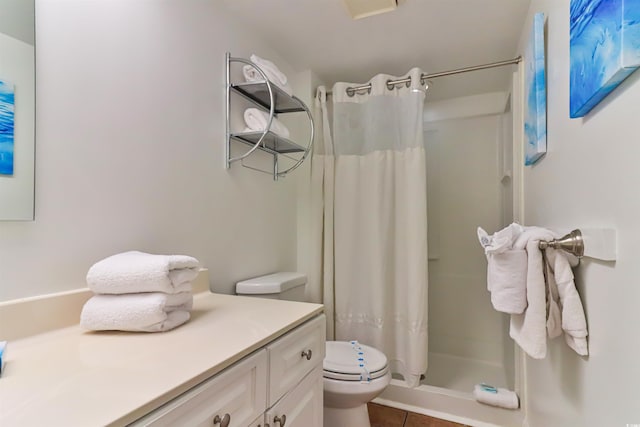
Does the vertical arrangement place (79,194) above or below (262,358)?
above

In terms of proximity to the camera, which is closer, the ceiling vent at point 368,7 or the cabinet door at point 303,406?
the cabinet door at point 303,406

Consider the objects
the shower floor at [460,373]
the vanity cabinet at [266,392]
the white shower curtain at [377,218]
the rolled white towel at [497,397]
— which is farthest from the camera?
the shower floor at [460,373]

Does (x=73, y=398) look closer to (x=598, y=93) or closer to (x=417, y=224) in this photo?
(x=598, y=93)

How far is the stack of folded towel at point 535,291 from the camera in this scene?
2.57 feet

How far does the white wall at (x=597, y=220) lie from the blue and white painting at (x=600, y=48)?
3cm

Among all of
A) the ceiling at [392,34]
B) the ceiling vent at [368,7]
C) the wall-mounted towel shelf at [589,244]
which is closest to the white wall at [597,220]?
the wall-mounted towel shelf at [589,244]

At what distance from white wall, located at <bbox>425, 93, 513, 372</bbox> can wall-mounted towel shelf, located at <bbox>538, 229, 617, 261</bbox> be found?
1.73 m

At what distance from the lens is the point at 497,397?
5.28ft

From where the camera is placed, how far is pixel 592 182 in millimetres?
736

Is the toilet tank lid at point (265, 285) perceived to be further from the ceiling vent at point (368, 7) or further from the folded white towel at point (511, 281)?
the ceiling vent at point (368, 7)

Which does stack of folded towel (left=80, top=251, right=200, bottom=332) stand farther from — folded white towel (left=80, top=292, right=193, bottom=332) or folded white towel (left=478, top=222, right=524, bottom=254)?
folded white towel (left=478, top=222, right=524, bottom=254)

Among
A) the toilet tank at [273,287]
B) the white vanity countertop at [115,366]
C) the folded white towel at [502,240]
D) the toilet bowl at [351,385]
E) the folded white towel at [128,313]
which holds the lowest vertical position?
the toilet bowl at [351,385]

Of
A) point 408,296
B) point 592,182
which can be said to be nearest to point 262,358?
point 592,182

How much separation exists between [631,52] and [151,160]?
50.0 inches
